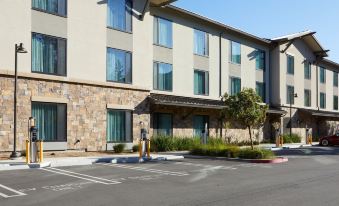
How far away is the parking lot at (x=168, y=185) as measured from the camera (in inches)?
384

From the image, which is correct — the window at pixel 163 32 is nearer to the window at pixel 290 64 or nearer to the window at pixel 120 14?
the window at pixel 120 14

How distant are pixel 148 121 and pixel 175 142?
A: 204 cm

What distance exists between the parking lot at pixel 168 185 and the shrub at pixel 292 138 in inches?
818

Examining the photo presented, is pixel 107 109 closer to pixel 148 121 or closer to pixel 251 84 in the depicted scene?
pixel 148 121

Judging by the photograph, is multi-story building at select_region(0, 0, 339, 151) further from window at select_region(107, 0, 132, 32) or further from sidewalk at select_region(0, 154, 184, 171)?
sidewalk at select_region(0, 154, 184, 171)

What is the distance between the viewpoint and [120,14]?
25.4 meters

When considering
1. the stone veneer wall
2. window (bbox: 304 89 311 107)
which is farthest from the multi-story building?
window (bbox: 304 89 311 107)

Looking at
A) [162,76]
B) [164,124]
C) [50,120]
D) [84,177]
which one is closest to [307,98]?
[162,76]

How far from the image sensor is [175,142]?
86.9ft

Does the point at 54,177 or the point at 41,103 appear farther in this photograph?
the point at 41,103

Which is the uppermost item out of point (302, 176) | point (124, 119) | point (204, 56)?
point (204, 56)

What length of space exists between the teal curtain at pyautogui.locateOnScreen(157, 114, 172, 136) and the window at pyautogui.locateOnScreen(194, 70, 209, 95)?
152 inches

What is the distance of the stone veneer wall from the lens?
1995 cm

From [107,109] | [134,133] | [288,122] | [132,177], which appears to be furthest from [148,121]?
[288,122]
